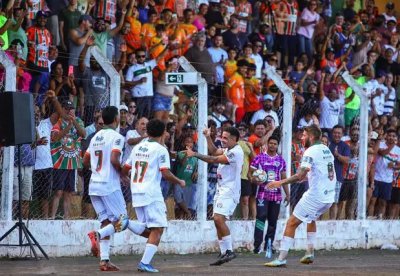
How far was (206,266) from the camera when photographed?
1627 centimetres

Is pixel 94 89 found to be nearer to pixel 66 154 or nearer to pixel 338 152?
pixel 66 154

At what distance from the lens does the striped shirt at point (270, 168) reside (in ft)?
62.5

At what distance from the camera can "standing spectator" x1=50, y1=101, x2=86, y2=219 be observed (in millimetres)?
17219

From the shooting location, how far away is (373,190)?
2264cm

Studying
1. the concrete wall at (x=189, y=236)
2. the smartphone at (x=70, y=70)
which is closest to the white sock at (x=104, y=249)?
the concrete wall at (x=189, y=236)

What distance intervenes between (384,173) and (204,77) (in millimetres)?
4035

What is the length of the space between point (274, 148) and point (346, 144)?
2938 millimetres

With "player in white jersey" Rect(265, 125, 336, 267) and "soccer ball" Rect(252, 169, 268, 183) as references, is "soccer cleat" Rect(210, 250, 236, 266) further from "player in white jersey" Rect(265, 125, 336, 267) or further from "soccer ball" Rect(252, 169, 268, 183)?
"soccer ball" Rect(252, 169, 268, 183)

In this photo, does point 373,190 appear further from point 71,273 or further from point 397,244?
point 71,273

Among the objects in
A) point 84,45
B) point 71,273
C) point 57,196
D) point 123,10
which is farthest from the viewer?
point 123,10

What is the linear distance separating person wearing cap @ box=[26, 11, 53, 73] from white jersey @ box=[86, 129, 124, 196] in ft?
13.8

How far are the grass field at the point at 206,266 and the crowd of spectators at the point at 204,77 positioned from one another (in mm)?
1152

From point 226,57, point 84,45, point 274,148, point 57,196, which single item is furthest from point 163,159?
point 226,57

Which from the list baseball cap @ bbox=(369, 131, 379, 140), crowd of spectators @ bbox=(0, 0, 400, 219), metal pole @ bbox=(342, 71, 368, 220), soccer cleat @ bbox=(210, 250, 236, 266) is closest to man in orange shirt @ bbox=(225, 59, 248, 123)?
crowd of spectators @ bbox=(0, 0, 400, 219)
